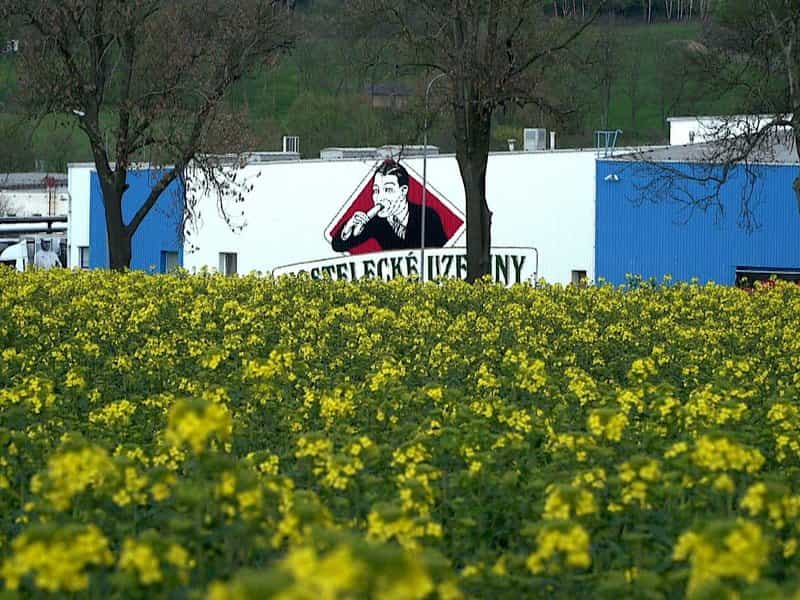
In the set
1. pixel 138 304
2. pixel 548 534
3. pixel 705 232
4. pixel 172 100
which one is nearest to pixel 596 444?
pixel 548 534

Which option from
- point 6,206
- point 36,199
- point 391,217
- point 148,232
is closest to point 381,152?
point 391,217

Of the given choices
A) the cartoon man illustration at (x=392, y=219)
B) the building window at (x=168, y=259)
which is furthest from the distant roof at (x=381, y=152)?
the building window at (x=168, y=259)

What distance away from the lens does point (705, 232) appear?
1689 inches

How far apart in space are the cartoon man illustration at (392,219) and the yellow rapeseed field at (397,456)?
1250 inches

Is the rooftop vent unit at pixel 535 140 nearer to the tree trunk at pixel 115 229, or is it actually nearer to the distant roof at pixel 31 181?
the tree trunk at pixel 115 229

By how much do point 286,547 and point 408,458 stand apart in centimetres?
132

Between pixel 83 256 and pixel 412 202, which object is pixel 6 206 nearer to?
pixel 83 256

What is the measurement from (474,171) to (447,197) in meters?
18.6

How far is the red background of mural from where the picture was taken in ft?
161

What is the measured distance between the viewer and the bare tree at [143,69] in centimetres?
3156

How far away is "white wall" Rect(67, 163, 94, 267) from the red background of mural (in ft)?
45.4

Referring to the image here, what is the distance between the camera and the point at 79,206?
6266cm

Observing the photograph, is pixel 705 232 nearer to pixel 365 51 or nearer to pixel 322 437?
pixel 365 51

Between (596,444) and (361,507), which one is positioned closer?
(361,507)
